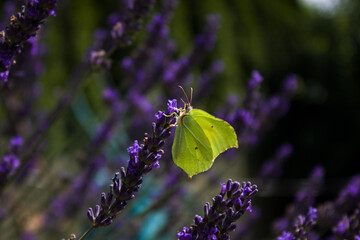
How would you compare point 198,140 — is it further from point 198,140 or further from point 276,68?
point 276,68

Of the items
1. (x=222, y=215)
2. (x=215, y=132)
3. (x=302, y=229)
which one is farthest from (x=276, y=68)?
(x=222, y=215)

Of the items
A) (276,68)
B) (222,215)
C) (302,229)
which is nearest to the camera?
(222,215)

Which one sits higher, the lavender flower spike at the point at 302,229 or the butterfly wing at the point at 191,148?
the butterfly wing at the point at 191,148

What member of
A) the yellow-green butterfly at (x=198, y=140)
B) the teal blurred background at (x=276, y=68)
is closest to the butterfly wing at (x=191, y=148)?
the yellow-green butterfly at (x=198, y=140)

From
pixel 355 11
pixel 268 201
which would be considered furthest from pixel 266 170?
pixel 355 11

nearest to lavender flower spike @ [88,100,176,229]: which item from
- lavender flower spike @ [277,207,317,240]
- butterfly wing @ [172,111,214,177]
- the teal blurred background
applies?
butterfly wing @ [172,111,214,177]

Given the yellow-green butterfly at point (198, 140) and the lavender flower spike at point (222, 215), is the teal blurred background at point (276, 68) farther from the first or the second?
the lavender flower spike at point (222, 215)

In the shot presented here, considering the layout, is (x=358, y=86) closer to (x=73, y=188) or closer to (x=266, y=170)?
(x=266, y=170)
